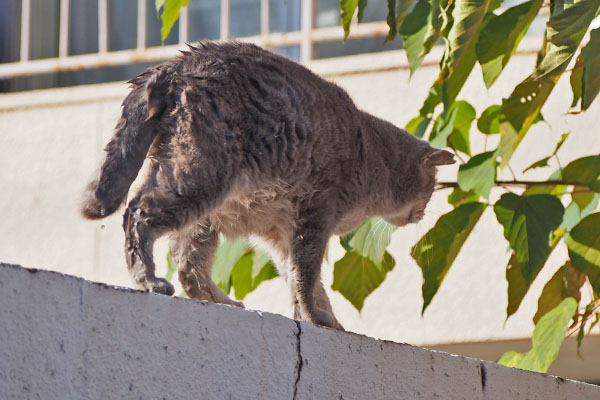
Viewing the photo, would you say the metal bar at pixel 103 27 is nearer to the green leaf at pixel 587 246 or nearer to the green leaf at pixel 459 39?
the green leaf at pixel 459 39

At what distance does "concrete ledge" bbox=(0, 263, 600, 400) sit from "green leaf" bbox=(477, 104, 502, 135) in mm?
870

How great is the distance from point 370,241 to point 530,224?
1.48ft

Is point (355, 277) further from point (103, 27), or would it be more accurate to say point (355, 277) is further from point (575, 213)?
point (103, 27)

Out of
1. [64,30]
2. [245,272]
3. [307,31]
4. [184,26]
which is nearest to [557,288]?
[245,272]

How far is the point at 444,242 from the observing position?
2441mm

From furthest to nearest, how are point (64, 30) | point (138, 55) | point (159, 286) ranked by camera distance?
point (64, 30), point (138, 55), point (159, 286)

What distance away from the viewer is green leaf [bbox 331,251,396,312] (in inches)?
102

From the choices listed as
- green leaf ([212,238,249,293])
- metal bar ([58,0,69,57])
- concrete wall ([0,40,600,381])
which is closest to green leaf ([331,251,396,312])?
green leaf ([212,238,249,293])

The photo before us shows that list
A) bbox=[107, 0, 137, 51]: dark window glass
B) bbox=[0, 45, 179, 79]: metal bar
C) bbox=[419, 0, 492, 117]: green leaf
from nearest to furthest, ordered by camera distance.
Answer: bbox=[419, 0, 492, 117]: green leaf, bbox=[0, 45, 179, 79]: metal bar, bbox=[107, 0, 137, 51]: dark window glass

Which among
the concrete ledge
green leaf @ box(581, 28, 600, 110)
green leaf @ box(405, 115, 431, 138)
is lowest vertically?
the concrete ledge

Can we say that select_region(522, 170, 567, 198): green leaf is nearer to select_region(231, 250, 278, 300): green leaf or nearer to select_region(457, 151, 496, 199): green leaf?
select_region(457, 151, 496, 199): green leaf

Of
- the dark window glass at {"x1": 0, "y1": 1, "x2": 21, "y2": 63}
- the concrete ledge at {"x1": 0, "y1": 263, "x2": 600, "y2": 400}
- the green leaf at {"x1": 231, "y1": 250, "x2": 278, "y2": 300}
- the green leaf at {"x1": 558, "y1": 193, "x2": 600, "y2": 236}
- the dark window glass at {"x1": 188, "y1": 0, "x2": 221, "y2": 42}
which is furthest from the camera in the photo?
the dark window glass at {"x1": 0, "y1": 1, "x2": 21, "y2": 63}

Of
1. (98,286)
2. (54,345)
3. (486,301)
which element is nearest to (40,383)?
(54,345)

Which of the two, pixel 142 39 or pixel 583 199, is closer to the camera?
A: pixel 583 199
